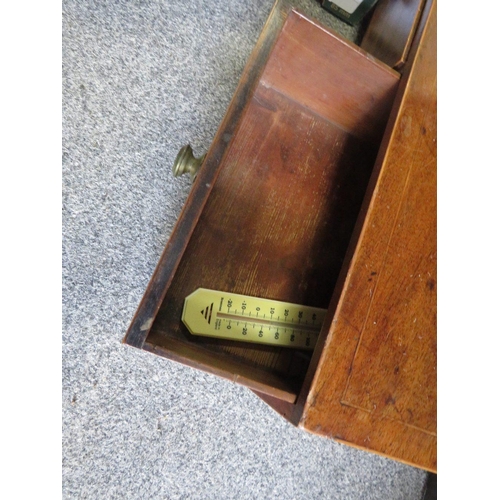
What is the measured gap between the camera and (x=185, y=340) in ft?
2.11

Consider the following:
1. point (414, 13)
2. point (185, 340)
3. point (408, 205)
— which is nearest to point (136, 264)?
point (185, 340)

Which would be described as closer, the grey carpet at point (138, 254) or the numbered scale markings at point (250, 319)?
the numbered scale markings at point (250, 319)

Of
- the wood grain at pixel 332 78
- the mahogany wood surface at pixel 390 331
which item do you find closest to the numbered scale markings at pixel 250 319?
the mahogany wood surface at pixel 390 331

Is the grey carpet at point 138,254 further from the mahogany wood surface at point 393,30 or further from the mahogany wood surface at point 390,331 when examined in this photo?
the mahogany wood surface at point 390,331

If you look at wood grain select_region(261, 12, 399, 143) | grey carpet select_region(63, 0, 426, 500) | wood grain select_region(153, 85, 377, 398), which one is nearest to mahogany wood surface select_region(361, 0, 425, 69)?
wood grain select_region(261, 12, 399, 143)

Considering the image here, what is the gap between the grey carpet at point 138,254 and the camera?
0.83 m

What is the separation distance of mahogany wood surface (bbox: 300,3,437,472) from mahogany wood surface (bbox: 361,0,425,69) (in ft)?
0.58

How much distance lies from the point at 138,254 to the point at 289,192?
Result: 0.35 metres

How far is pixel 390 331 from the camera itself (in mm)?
536

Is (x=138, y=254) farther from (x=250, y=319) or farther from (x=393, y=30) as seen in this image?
(x=393, y=30)

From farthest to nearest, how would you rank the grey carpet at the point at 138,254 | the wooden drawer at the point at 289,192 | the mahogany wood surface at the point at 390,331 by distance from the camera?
the grey carpet at the point at 138,254, the wooden drawer at the point at 289,192, the mahogany wood surface at the point at 390,331

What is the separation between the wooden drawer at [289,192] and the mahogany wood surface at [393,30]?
3.0 inches

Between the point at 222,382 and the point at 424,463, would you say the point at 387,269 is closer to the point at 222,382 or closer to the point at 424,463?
the point at 424,463

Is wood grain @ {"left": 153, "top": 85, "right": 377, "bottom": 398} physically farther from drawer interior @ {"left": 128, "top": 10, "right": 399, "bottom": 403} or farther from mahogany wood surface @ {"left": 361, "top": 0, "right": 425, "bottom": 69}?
mahogany wood surface @ {"left": 361, "top": 0, "right": 425, "bottom": 69}
